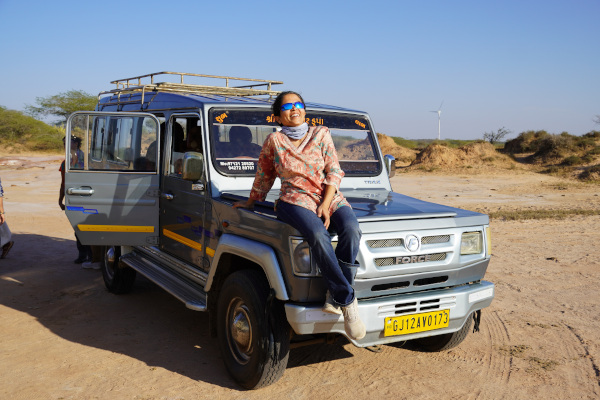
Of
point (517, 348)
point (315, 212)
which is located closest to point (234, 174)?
point (315, 212)

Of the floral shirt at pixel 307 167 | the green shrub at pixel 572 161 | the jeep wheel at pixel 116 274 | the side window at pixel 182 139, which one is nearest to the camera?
the floral shirt at pixel 307 167

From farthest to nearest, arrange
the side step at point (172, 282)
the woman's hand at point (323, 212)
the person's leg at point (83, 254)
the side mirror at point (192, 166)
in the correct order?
the person's leg at point (83, 254)
the side step at point (172, 282)
the side mirror at point (192, 166)
the woman's hand at point (323, 212)

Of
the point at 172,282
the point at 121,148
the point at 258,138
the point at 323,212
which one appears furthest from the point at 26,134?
the point at 323,212

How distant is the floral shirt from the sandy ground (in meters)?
1.39

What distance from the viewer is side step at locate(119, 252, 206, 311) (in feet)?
15.2

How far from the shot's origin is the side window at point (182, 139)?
5.05 metres

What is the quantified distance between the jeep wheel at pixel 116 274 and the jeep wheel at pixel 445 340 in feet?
11.2

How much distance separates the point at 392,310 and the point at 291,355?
4.35 feet

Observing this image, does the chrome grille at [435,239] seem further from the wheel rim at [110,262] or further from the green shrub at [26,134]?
the green shrub at [26,134]

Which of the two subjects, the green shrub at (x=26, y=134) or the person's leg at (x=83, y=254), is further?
the green shrub at (x=26, y=134)

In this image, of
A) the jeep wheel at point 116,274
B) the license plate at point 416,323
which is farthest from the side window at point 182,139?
the license plate at point 416,323

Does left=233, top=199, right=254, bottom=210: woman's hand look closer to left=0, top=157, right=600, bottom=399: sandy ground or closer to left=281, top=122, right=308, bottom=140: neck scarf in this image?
left=281, top=122, right=308, bottom=140: neck scarf

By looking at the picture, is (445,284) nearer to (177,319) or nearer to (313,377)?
(313,377)

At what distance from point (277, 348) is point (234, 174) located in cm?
163
